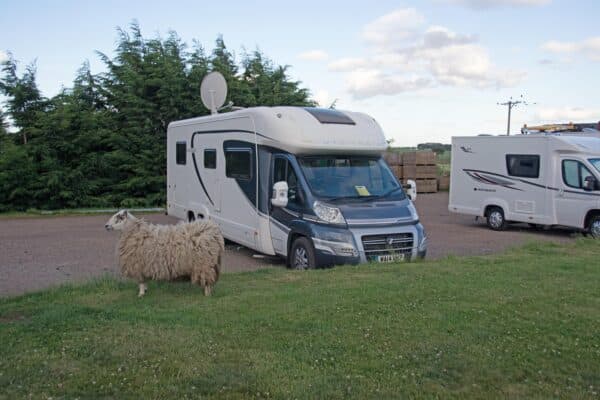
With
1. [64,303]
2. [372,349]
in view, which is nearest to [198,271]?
[64,303]

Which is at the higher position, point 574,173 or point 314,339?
point 574,173

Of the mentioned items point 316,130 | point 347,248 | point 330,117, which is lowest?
point 347,248

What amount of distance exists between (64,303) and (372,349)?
13.2 ft

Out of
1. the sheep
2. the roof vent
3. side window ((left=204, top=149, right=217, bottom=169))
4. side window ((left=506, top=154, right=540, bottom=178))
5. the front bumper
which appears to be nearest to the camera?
the sheep

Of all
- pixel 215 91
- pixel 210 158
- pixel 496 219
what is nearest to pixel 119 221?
pixel 210 158

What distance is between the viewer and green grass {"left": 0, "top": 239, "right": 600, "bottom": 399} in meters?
4.60

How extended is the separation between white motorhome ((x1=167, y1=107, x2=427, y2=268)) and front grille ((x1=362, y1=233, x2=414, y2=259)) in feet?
0.05

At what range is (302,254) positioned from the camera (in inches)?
418

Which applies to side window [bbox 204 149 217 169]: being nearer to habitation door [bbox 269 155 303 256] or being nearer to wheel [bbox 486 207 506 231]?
habitation door [bbox 269 155 303 256]

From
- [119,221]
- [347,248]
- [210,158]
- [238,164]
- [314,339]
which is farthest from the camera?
[210,158]

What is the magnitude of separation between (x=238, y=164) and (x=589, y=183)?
30.7ft

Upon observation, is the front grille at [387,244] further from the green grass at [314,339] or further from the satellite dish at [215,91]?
the satellite dish at [215,91]

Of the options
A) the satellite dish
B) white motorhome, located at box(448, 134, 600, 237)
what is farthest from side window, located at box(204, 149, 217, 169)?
white motorhome, located at box(448, 134, 600, 237)

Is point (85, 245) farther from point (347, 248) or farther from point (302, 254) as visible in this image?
point (347, 248)
